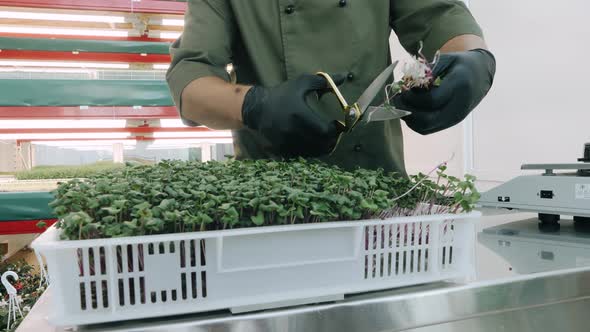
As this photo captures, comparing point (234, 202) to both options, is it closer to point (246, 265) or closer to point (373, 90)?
point (246, 265)

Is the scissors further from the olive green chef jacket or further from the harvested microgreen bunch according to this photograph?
the olive green chef jacket

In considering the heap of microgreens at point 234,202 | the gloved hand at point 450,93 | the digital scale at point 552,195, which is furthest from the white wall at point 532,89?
the heap of microgreens at point 234,202

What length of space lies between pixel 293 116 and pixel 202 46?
45 centimetres

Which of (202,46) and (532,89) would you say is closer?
(202,46)

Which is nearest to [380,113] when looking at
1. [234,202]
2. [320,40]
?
[234,202]

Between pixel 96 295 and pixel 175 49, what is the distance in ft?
2.71

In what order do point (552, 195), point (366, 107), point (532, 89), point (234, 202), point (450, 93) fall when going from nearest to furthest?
point (234, 202) → point (366, 107) → point (450, 93) → point (552, 195) → point (532, 89)

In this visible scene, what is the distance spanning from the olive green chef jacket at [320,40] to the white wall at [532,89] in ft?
3.80

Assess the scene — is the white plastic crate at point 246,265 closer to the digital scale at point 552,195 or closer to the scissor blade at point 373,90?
the scissor blade at point 373,90

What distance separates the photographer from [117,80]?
3303mm

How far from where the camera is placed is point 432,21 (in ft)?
4.24

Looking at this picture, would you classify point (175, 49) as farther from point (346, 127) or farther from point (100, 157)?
point (100, 157)

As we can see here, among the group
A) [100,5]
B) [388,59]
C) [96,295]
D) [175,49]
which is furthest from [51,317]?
[100,5]

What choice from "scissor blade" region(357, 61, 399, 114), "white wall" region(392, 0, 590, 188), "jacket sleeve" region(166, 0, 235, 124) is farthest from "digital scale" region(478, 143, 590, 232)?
"white wall" region(392, 0, 590, 188)
